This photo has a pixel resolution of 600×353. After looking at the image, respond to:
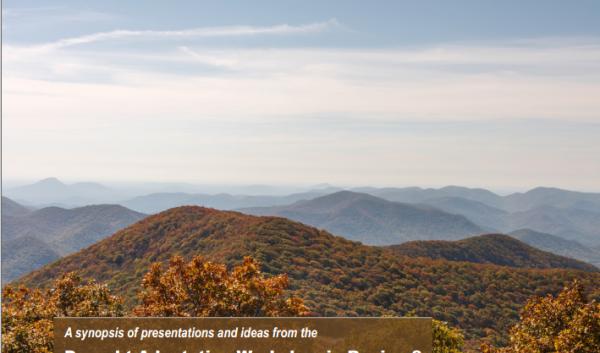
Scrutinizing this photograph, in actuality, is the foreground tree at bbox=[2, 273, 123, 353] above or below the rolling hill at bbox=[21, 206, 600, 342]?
above

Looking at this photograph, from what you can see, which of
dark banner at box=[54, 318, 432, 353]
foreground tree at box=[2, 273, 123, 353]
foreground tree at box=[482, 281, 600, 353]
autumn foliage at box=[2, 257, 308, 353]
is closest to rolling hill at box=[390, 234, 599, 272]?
foreground tree at box=[482, 281, 600, 353]

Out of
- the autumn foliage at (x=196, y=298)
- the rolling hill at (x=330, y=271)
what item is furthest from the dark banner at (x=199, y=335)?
the rolling hill at (x=330, y=271)

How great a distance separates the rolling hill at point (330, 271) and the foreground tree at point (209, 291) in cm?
2817

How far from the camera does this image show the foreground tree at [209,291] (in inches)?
764

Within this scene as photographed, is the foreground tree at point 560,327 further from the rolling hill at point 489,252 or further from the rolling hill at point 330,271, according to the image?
the rolling hill at point 489,252

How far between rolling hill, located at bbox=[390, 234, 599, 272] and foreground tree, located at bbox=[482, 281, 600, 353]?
4030 inches

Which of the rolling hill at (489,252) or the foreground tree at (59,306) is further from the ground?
the foreground tree at (59,306)

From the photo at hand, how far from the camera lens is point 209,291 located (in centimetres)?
1958

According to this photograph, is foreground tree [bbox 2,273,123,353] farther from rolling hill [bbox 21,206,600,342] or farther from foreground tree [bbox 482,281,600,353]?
rolling hill [bbox 21,206,600,342]

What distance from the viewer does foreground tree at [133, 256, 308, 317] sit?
63.7 ft

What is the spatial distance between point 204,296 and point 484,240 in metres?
141

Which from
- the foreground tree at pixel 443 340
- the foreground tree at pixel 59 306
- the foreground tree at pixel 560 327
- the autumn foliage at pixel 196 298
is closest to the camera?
the foreground tree at pixel 560 327

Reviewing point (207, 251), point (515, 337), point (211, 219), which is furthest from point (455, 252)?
point (515, 337)

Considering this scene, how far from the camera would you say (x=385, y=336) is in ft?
52.1
